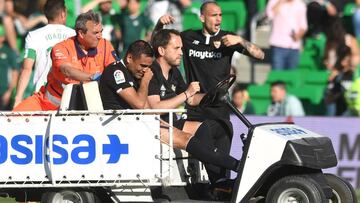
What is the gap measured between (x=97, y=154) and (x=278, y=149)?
63.7 inches

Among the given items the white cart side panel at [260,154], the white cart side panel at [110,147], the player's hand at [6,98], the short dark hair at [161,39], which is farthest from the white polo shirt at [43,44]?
the player's hand at [6,98]

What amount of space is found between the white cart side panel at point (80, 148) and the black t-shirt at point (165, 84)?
0.76 meters

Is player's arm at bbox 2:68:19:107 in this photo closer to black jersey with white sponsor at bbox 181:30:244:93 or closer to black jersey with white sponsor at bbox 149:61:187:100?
black jersey with white sponsor at bbox 181:30:244:93

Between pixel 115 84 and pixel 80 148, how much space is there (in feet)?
2.31

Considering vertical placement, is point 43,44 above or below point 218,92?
above

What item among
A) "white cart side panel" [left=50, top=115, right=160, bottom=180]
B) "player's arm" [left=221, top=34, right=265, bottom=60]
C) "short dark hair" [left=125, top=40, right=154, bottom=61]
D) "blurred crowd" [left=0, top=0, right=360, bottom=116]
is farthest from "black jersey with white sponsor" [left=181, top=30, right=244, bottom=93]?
"blurred crowd" [left=0, top=0, right=360, bottom=116]

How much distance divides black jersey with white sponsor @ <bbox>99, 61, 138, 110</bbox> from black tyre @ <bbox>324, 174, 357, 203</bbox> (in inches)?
78.3

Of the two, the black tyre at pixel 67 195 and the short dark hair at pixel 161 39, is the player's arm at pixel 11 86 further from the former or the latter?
the black tyre at pixel 67 195

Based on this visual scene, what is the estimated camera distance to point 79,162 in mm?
10242

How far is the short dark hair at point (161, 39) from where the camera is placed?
11.0 meters

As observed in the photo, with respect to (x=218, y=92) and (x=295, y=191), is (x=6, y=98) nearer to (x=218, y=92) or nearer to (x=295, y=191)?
(x=218, y=92)


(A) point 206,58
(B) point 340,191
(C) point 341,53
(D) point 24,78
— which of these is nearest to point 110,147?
(B) point 340,191

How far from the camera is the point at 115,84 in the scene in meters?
10.5

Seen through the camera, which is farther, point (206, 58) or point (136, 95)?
point (206, 58)
